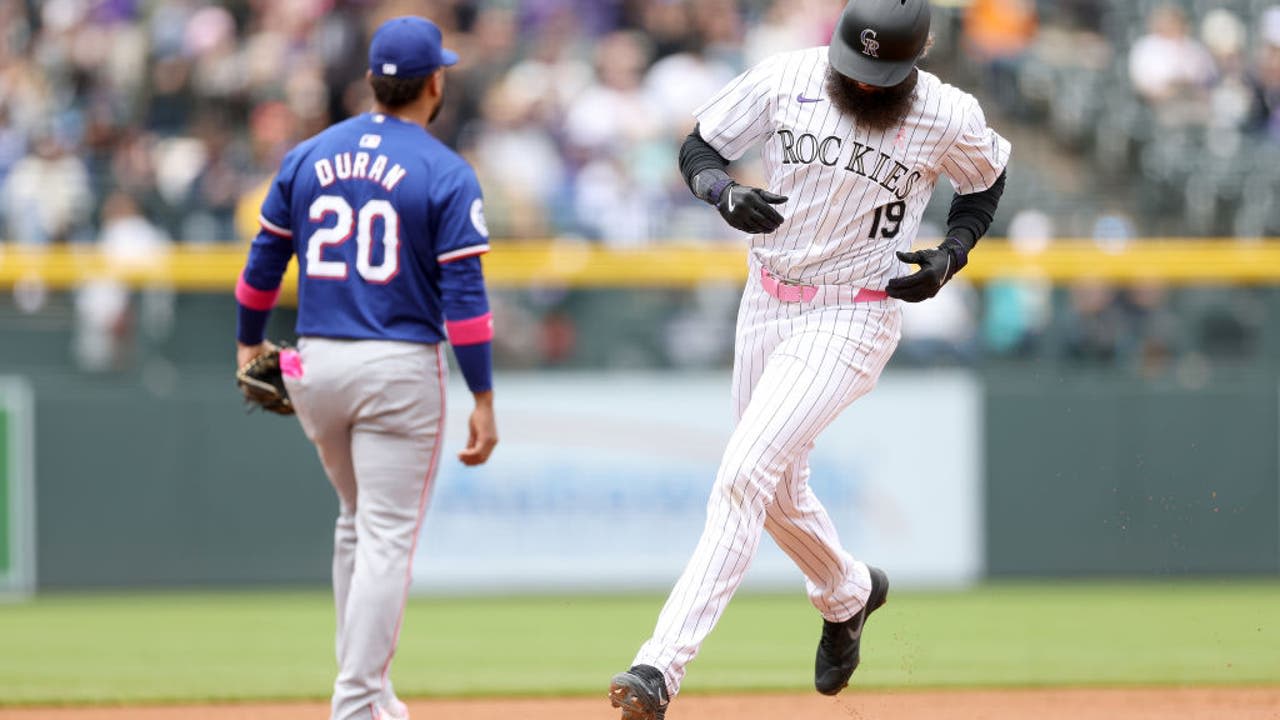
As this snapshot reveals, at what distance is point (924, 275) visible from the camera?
512 cm

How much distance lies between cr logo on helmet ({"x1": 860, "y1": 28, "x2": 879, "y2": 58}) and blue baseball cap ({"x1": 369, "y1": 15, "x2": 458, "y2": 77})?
1317 mm

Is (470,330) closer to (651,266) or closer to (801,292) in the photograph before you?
(801,292)

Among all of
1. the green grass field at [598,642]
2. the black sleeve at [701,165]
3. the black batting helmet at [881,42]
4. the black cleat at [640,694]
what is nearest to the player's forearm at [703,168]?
the black sleeve at [701,165]

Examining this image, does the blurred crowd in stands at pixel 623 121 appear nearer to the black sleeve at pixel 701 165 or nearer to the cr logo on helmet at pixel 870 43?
the black sleeve at pixel 701 165

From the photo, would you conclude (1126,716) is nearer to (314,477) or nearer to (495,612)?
(495,612)

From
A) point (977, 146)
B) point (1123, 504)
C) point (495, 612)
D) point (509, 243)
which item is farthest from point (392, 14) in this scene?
point (977, 146)

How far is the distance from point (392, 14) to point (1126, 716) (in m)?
8.57

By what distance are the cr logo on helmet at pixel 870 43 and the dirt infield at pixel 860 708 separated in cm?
257

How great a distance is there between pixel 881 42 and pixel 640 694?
197 centimetres

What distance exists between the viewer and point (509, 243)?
35.4 ft

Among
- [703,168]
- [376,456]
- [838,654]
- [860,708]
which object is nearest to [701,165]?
[703,168]

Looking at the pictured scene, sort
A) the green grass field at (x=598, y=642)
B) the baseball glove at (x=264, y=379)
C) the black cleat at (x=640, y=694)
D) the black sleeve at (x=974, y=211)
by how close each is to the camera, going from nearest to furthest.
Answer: the black cleat at (x=640, y=694) → the black sleeve at (x=974, y=211) → the baseball glove at (x=264, y=379) → the green grass field at (x=598, y=642)

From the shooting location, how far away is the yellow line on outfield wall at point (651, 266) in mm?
10664

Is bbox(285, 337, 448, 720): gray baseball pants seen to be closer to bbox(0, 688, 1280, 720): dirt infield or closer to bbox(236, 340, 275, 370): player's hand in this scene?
bbox(236, 340, 275, 370): player's hand
